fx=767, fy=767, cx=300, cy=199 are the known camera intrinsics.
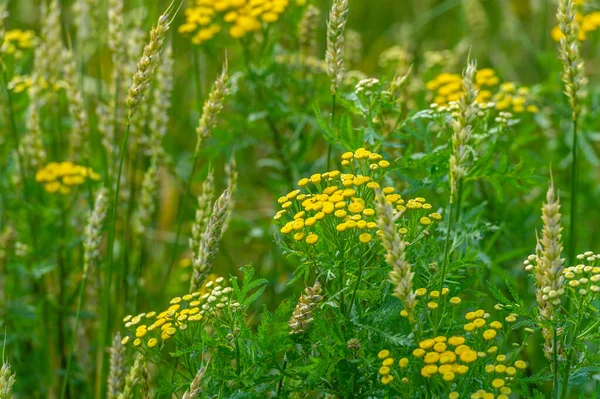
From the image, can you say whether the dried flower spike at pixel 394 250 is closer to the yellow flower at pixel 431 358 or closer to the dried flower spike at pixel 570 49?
the yellow flower at pixel 431 358

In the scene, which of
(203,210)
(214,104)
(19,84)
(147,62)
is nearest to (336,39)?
(214,104)

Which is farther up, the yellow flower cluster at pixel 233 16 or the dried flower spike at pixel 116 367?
the yellow flower cluster at pixel 233 16

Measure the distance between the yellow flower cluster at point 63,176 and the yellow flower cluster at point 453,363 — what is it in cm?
189

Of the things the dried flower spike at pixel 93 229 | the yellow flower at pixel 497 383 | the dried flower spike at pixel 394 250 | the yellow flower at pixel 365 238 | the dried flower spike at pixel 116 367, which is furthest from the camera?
the dried flower spike at pixel 93 229

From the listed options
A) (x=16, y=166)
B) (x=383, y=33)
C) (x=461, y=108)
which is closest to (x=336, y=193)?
(x=461, y=108)

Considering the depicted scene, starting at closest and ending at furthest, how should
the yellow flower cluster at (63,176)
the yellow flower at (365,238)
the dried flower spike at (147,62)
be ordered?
1. the yellow flower at (365,238)
2. the dried flower spike at (147,62)
3. the yellow flower cluster at (63,176)

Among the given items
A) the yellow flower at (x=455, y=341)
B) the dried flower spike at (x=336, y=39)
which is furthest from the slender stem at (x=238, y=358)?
the dried flower spike at (x=336, y=39)

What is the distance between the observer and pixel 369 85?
2.55 meters

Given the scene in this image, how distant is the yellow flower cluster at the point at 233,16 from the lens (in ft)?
11.4

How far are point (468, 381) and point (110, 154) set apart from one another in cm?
197

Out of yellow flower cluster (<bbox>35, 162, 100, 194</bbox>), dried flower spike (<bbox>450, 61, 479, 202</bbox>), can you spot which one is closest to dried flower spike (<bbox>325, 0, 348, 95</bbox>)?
dried flower spike (<bbox>450, 61, 479, 202</bbox>)

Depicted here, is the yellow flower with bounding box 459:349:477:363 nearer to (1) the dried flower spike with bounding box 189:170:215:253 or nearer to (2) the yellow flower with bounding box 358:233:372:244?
(2) the yellow flower with bounding box 358:233:372:244

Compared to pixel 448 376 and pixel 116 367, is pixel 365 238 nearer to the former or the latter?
pixel 448 376

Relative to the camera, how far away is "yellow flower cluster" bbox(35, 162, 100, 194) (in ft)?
10.9
